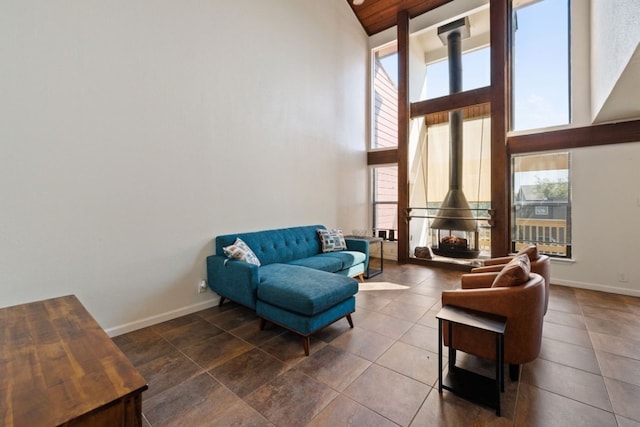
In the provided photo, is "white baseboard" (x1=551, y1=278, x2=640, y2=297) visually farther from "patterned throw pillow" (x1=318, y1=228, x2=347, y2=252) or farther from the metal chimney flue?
"patterned throw pillow" (x1=318, y1=228, x2=347, y2=252)

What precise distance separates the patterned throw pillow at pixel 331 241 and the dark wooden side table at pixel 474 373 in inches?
99.9

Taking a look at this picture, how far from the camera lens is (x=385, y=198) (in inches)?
249

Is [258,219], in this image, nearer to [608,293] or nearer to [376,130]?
[376,130]

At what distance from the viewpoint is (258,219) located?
3959mm

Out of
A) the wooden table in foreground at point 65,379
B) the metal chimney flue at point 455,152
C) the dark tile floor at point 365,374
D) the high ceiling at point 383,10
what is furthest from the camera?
the high ceiling at point 383,10

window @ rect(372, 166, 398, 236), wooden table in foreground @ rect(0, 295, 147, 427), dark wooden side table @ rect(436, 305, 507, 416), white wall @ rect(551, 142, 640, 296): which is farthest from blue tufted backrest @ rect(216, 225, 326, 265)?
white wall @ rect(551, 142, 640, 296)

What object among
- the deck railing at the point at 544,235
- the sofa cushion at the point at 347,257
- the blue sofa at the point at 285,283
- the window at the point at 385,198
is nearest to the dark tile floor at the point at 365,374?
the blue sofa at the point at 285,283

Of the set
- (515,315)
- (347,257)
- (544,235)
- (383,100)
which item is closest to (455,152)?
(544,235)

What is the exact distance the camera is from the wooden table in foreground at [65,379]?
3.11ft

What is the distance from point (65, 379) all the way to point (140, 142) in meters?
2.30

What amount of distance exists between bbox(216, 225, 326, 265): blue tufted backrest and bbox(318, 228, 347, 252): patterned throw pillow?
3.5 inches

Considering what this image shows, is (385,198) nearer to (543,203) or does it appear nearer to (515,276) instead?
(543,203)

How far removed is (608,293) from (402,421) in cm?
409

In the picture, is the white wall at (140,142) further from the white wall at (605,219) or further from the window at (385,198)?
the white wall at (605,219)
